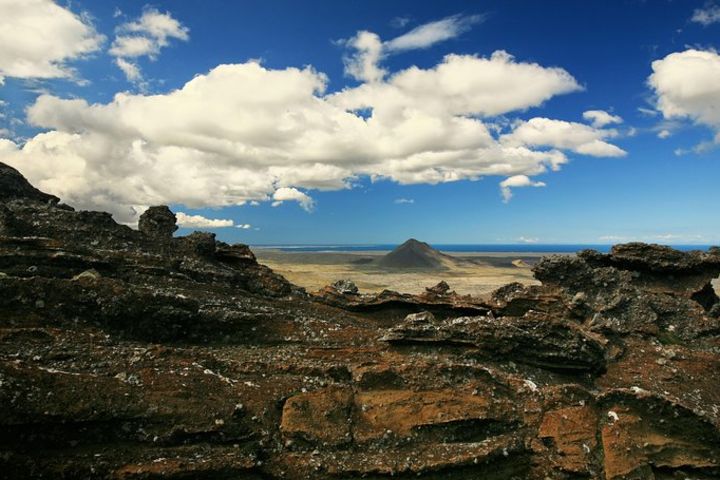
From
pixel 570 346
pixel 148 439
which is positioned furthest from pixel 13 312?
pixel 570 346

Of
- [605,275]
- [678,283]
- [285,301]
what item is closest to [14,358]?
[285,301]

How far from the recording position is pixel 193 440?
55.4ft

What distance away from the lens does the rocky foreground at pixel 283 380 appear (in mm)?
16219

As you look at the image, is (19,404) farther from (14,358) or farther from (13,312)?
(13,312)

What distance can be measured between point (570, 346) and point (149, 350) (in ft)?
67.5

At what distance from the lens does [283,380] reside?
20344 mm

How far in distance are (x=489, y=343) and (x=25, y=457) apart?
19.8 meters

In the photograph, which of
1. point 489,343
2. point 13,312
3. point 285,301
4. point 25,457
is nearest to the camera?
point 25,457

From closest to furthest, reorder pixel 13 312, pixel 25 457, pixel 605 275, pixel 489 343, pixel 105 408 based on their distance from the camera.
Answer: pixel 25 457
pixel 105 408
pixel 13 312
pixel 489 343
pixel 605 275

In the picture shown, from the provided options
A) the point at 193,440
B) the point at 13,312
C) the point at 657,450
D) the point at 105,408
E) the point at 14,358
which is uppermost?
the point at 13,312

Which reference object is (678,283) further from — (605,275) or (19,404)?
(19,404)

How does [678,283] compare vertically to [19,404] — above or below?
above

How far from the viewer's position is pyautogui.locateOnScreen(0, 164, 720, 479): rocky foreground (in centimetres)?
1622

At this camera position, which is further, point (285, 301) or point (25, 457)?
point (285, 301)
